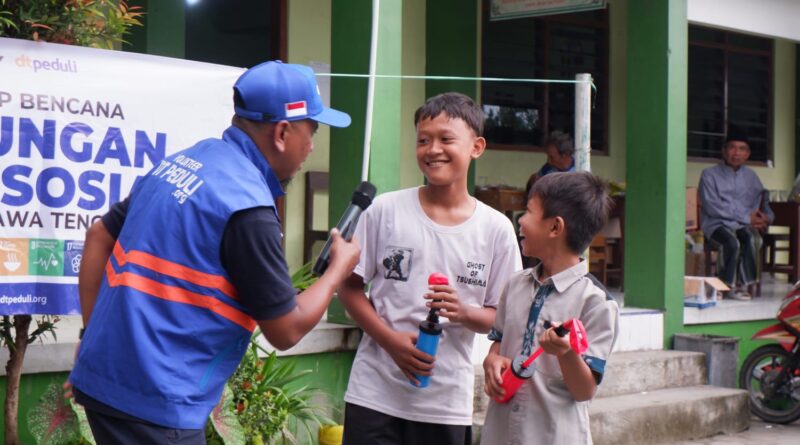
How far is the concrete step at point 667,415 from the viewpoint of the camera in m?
7.11

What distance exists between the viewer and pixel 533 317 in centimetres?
360

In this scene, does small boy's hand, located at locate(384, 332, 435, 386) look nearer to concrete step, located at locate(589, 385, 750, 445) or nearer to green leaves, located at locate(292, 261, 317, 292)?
green leaves, located at locate(292, 261, 317, 292)

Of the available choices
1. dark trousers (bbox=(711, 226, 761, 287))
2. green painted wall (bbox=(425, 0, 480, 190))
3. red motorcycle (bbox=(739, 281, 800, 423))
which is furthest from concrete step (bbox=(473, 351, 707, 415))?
green painted wall (bbox=(425, 0, 480, 190))

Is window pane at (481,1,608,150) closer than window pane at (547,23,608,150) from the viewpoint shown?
Yes

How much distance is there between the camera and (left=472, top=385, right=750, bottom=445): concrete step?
23.3 ft

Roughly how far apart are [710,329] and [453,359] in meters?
6.08

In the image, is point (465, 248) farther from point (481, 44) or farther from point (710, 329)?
point (481, 44)

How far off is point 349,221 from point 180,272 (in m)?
0.64

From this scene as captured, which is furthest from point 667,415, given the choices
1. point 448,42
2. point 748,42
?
point 748,42

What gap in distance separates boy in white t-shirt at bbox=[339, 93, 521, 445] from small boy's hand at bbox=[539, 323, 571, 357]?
21.8 inches

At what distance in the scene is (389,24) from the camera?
7.00 meters

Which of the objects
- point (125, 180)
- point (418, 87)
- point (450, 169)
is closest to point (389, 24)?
point (125, 180)

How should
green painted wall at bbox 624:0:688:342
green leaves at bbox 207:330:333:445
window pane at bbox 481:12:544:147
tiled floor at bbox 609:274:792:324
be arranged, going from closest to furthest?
green leaves at bbox 207:330:333:445 < green painted wall at bbox 624:0:688:342 < tiled floor at bbox 609:274:792:324 < window pane at bbox 481:12:544:147

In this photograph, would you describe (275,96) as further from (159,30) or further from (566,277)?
(159,30)
